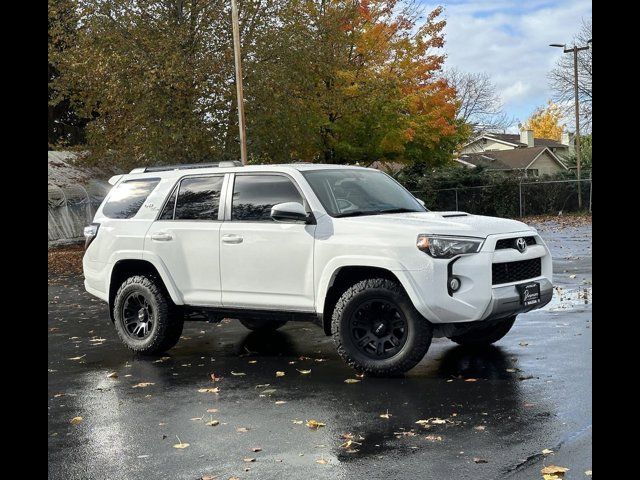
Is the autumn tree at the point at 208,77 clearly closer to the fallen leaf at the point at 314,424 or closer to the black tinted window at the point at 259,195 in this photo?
the black tinted window at the point at 259,195

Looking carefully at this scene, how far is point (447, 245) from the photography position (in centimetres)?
779

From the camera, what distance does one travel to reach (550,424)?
6141mm

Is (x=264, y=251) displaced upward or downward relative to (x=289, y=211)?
downward

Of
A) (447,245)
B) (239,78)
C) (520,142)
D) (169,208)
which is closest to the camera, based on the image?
(447,245)

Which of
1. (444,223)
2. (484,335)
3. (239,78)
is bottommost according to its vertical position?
(484,335)

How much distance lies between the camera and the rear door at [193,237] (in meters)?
9.23

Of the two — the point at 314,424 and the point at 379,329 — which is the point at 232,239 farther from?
the point at 314,424

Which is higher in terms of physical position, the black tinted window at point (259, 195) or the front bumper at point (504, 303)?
the black tinted window at point (259, 195)

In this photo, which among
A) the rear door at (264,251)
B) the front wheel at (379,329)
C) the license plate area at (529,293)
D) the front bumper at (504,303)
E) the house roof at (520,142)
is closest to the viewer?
the front bumper at (504,303)

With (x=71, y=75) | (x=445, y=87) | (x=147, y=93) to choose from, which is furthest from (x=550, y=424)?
(x=445, y=87)

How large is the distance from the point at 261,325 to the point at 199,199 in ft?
7.76

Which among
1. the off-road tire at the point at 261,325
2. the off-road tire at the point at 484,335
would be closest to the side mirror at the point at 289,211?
the off-road tire at the point at 484,335

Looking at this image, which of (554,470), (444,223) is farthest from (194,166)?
(554,470)
